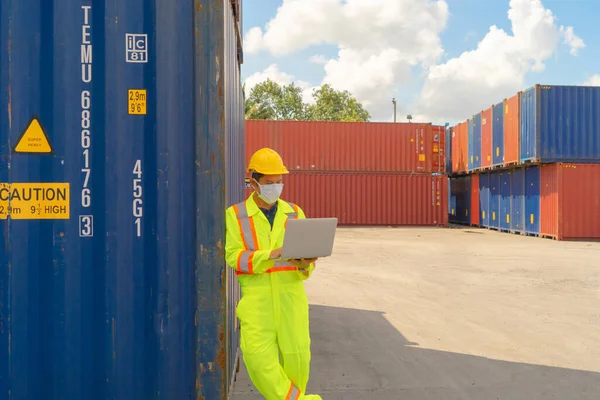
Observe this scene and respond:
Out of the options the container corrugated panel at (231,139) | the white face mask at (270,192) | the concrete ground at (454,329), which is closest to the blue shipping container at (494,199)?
the concrete ground at (454,329)

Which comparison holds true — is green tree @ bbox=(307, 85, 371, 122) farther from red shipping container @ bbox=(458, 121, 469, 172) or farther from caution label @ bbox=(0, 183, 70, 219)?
caution label @ bbox=(0, 183, 70, 219)

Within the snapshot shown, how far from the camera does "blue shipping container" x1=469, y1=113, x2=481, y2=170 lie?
995 inches

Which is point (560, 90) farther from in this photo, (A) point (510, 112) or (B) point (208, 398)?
(B) point (208, 398)

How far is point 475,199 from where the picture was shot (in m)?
27.4

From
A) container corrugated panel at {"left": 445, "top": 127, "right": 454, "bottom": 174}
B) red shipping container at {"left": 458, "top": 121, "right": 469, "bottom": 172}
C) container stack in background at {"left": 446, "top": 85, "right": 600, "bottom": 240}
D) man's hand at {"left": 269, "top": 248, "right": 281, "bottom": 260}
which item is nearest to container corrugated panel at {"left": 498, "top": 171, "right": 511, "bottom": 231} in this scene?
container stack in background at {"left": 446, "top": 85, "right": 600, "bottom": 240}

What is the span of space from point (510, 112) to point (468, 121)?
5220mm

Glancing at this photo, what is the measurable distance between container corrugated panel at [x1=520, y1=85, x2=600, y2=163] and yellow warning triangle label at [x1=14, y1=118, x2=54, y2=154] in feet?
62.7

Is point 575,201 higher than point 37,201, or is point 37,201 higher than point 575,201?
point 37,201

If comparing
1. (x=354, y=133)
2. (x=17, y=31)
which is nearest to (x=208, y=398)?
(x=17, y=31)

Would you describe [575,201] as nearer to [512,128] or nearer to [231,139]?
[512,128]

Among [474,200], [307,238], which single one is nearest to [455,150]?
[474,200]

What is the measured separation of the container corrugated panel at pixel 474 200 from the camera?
27.1 m

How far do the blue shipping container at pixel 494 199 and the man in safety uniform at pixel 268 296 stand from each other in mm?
22878

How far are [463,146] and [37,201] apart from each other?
26937 millimetres
